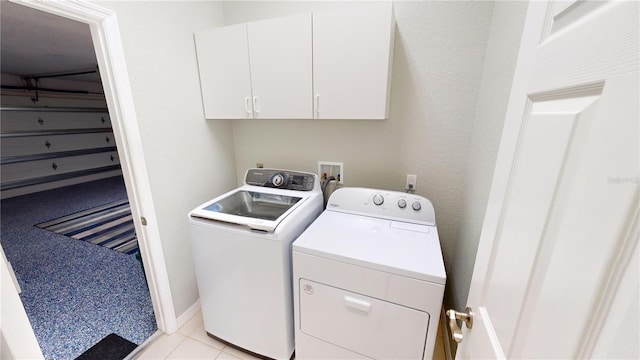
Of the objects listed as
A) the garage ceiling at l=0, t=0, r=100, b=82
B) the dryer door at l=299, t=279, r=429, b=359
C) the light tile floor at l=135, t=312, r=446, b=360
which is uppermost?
the garage ceiling at l=0, t=0, r=100, b=82

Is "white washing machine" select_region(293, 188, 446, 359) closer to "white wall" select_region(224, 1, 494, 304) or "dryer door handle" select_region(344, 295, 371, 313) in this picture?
"dryer door handle" select_region(344, 295, 371, 313)

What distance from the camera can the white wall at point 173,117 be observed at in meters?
1.38

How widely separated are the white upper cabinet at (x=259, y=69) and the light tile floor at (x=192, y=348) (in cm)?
159

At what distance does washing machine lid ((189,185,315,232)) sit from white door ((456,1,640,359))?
1.05m

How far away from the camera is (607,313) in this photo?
316 millimetres

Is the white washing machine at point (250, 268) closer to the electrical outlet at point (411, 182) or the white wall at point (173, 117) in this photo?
the white wall at point (173, 117)

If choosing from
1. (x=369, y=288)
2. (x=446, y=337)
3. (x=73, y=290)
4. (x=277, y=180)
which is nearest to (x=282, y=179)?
(x=277, y=180)

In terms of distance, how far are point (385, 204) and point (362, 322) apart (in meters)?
0.69

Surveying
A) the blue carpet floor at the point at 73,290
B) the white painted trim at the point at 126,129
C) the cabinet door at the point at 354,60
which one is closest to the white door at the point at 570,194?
the cabinet door at the point at 354,60

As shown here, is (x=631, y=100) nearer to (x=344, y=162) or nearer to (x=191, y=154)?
(x=344, y=162)

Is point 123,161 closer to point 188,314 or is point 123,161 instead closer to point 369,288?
point 188,314

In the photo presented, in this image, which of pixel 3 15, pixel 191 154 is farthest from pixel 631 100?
pixel 3 15

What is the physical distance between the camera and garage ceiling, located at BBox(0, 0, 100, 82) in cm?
185

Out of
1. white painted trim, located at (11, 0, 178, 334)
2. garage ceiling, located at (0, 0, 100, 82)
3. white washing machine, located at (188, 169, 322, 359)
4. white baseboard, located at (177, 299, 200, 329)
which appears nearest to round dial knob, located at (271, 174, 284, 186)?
white washing machine, located at (188, 169, 322, 359)
